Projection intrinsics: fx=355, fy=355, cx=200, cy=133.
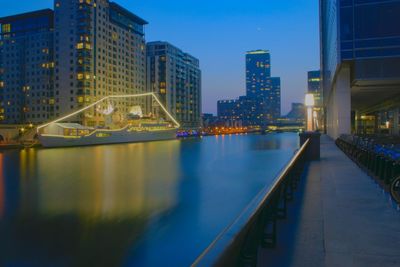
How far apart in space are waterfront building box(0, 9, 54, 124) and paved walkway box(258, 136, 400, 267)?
121 meters

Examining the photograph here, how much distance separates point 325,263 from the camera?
458 centimetres

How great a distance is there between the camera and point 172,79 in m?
173

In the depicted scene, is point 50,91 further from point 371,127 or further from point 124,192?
point 124,192

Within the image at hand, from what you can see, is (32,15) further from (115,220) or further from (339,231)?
(339,231)

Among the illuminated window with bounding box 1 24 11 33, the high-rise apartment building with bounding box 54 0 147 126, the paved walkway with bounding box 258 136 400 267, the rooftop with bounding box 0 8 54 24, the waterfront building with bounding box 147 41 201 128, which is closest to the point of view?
the paved walkway with bounding box 258 136 400 267

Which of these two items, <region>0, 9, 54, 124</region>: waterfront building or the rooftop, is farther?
the rooftop

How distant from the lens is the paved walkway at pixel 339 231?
4758 millimetres

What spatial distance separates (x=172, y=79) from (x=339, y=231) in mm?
170270

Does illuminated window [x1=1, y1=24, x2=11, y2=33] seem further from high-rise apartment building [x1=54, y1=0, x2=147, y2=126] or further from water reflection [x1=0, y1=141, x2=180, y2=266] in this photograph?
water reflection [x1=0, y1=141, x2=180, y2=266]

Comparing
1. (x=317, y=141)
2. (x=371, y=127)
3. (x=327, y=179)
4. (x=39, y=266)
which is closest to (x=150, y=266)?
(x=39, y=266)

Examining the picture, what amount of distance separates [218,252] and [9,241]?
978cm

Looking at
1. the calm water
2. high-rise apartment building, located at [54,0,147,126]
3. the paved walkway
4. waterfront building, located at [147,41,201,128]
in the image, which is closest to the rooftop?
high-rise apartment building, located at [54,0,147,126]

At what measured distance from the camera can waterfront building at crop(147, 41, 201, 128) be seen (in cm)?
16462

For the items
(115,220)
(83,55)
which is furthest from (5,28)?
(115,220)
